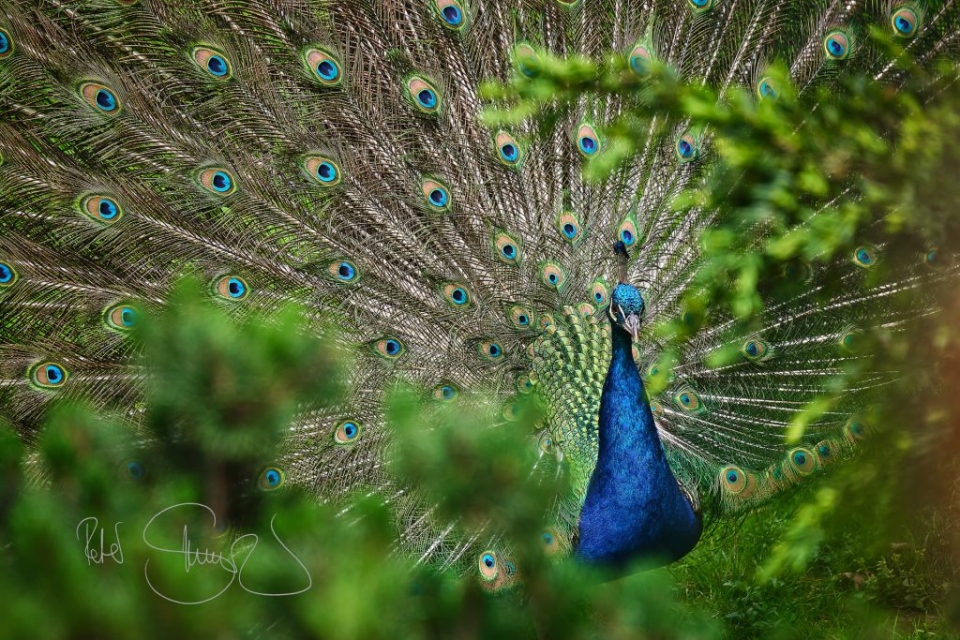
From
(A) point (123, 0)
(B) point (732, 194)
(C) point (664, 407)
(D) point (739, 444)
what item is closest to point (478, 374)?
(C) point (664, 407)

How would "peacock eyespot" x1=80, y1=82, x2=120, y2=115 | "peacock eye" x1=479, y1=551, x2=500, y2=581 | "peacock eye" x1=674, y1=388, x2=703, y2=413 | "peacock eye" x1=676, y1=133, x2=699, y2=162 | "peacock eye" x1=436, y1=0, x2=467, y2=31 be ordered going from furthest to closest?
"peacock eye" x1=674, y1=388, x2=703, y2=413 < "peacock eye" x1=676, y1=133, x2=699, y2=162 < "peacock eye" x1=436, y1=0, x2=467, y2=31 < "peacock eyespot" x1=80, y1=82, x2=120, y2=115 < "peacock eye" x1=479, y1=551, x2=500, y2=581

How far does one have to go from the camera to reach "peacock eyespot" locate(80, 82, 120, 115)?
2.71 m

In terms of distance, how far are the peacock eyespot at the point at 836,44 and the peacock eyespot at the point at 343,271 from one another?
5.57ft

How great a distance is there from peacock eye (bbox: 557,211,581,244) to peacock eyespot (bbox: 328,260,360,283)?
2.51 ft

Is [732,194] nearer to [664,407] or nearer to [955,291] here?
[955,291]

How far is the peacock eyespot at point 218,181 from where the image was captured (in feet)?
9.53

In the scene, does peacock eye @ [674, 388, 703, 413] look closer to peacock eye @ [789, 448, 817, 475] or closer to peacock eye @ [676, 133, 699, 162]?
peacock eye @ [789, 448, 817, 475]

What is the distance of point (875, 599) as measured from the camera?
306 centimetres

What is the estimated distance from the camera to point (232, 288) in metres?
2.99

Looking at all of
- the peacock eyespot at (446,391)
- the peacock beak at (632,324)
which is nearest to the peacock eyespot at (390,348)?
the peacock eyespot at (446,391)

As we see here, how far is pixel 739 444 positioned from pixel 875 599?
2.27 ft

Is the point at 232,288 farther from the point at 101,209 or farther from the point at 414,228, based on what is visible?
the point at 414,228

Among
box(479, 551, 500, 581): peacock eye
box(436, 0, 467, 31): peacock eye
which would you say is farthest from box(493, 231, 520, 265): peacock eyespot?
box(479, 551, 500, 581): peacock eye
